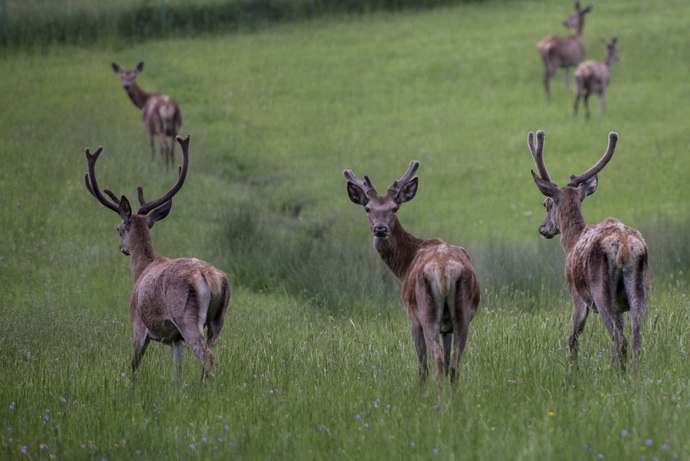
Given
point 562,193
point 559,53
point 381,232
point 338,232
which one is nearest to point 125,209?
point 381,232

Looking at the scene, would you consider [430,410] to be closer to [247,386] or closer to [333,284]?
[247,386]

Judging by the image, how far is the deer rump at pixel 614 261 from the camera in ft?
22.8

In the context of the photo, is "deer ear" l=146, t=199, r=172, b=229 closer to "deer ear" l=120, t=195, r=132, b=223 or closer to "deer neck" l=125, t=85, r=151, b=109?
"deer ear" l=120, t=195, r=132, b=223

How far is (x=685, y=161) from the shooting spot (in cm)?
2083

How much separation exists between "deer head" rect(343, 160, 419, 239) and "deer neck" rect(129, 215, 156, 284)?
1.75 meters

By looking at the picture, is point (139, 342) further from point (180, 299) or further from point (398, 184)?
point (398, 184)

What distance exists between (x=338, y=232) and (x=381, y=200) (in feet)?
28.5

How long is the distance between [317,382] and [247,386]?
0.46m

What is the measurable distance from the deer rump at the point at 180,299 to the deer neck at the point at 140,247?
643mm

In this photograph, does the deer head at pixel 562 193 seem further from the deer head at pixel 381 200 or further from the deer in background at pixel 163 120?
the deer in background at pixel 163 120

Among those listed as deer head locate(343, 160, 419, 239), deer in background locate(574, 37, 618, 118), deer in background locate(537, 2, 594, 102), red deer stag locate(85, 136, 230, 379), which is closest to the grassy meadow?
red deer stag locate(85, 136, 230, 379)

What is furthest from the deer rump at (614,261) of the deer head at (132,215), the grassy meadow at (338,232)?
the deer head at (132,215)

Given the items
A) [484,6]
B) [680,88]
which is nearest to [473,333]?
[680,88]

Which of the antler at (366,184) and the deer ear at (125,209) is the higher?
the antler at (366,184)
